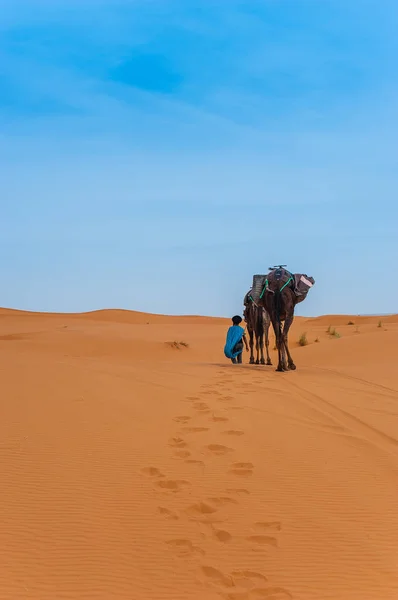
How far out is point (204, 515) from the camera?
4723 mm

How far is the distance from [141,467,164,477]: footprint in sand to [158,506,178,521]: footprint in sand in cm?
82

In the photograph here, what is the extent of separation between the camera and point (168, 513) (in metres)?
4.77

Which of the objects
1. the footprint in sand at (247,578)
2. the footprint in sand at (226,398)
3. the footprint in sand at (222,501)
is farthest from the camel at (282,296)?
the footprint in sand at (247,578)

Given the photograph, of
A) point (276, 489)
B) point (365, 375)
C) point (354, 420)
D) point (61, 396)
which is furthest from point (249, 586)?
point (365, 375)

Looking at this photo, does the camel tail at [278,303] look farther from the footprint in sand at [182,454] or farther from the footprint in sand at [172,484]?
the footprint in sand at [172,484]

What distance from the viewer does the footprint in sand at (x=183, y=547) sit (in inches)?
161

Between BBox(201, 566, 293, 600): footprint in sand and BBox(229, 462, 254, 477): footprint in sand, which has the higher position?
BBox(229, 462, 254, 477): footprint in sand

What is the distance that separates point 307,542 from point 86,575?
5.53 feet

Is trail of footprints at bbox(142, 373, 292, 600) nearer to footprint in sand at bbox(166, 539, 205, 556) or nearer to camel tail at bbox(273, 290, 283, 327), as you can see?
footprint in sand at bbox(166, 539, 205, 556)

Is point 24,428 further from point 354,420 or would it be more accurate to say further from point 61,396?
point 354,420

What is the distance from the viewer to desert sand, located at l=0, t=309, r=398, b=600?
3.83 metres

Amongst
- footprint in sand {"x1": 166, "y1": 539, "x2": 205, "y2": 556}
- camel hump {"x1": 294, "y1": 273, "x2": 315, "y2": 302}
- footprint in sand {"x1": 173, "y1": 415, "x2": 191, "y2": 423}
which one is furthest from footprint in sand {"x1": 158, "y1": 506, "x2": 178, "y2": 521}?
camel hump {"x1": 294, "y1": 273, "x2": 315, "y2": 302}

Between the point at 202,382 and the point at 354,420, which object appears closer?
the point at 354,420

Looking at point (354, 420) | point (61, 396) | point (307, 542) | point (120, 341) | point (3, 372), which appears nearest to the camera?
point (307, 542)
